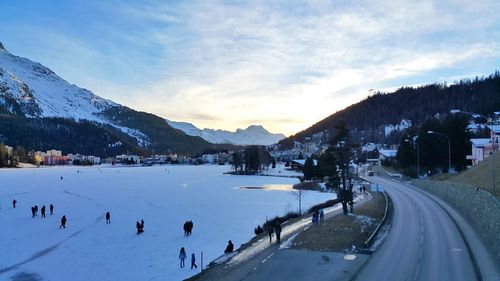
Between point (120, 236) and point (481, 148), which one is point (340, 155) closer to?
point (120, 236)

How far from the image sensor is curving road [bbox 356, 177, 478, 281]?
61.5 feet

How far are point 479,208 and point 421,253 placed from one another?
7918 millimetres

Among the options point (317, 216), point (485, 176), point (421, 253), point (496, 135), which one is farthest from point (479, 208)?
point (496, 135)

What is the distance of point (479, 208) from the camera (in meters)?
27.8

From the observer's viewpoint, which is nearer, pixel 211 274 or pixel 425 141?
pixel 211 274

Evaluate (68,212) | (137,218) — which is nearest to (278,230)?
(137,218)

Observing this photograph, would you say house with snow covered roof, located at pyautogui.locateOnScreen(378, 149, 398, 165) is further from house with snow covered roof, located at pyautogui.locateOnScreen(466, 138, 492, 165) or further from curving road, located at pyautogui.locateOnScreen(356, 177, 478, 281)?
curving road, located at pyautogui.locateOnScreen(356, 177, 478, 281)

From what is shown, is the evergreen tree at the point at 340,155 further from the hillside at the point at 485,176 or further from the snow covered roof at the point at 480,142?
the snow covered roof at the point at 480,142

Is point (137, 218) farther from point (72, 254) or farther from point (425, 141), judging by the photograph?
point (425, 141)

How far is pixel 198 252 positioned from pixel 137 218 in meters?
14.4

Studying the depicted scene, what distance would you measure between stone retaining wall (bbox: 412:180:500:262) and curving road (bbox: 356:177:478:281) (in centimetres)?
123

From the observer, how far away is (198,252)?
26000 millimetres

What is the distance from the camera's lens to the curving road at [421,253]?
1875 centimetres

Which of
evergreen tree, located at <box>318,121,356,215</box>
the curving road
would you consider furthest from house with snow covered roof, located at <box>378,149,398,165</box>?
the curving road
